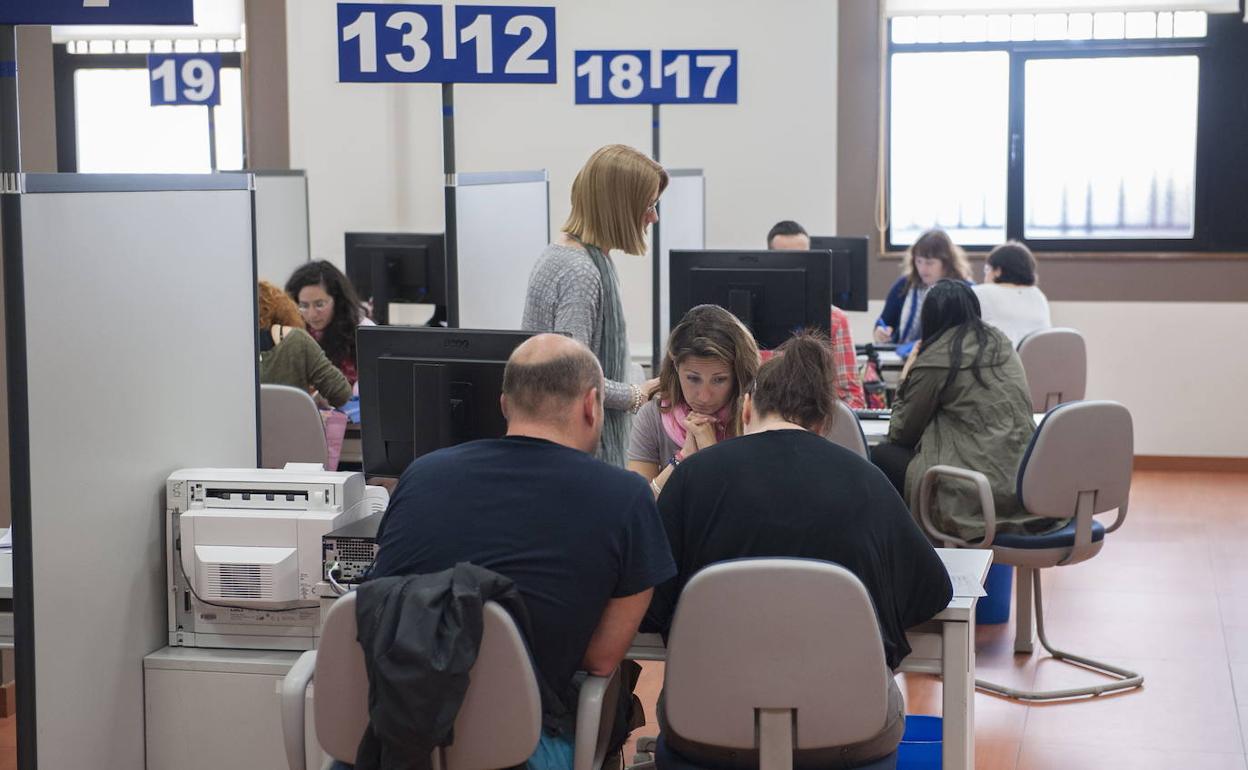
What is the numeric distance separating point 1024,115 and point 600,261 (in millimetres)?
4897

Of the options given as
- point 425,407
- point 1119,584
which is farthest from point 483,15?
point 1119,584

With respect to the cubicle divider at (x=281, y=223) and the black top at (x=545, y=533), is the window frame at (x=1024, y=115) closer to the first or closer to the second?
the cubicle divider at (x=281, y=223)

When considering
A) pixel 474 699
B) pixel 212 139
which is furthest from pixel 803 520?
pixel 212 139

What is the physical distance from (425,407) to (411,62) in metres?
1.31

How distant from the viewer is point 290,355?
484 centimetres

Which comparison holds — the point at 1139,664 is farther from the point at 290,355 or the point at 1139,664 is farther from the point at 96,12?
the point at 96,12

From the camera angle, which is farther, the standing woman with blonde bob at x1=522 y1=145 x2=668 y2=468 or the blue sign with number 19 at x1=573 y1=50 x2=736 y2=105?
the blue sign with number 19 at x1=573 y1=50 x2=736 y2=105

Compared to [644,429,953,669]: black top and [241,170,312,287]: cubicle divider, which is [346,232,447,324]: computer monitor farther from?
[644,429,953,669]: black top

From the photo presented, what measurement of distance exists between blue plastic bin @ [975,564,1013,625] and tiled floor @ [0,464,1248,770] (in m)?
0.07

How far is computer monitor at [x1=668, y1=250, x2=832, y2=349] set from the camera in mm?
4477

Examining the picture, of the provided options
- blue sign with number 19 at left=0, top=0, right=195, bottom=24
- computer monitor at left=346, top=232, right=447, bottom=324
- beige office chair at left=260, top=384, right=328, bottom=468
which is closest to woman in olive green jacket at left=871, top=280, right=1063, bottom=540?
beige office chair at left=260, top=384, right=328, bottom=468

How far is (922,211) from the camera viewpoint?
7914 mm

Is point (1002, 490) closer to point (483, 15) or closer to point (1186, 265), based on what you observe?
point (483, 15)

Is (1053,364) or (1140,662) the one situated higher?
(1053,364)
